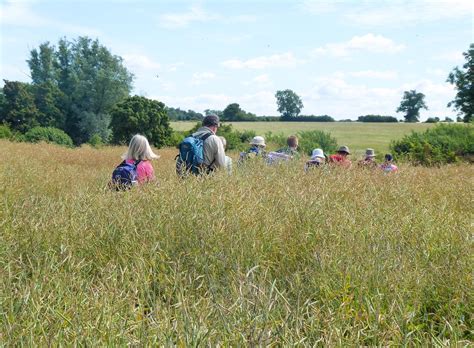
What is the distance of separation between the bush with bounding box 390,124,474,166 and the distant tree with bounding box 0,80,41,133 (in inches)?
1557

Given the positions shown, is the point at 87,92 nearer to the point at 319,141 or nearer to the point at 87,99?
the point at 87,99

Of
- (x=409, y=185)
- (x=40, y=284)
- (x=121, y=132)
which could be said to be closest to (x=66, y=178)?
(x=409, y=185)

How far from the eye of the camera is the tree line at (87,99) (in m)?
44.6

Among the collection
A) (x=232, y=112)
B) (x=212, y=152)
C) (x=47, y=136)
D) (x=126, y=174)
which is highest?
(x=212, y=152)

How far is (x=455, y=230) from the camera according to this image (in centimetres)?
322

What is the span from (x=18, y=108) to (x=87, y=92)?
8053 millimetres

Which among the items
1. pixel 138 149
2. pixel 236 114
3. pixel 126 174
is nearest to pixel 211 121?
pixel 138 149

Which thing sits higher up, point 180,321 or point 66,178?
point 180,321

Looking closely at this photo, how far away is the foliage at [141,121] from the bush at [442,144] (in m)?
22.7

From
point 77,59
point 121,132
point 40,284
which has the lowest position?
point 121,132

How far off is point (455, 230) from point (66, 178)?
570 cm

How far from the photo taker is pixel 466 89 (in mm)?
46656

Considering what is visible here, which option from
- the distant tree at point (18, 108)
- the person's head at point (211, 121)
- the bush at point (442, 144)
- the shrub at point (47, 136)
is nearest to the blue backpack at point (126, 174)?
the person's head at point (211, 121)

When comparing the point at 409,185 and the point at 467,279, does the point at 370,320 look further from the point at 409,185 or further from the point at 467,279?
the point at 409,185
